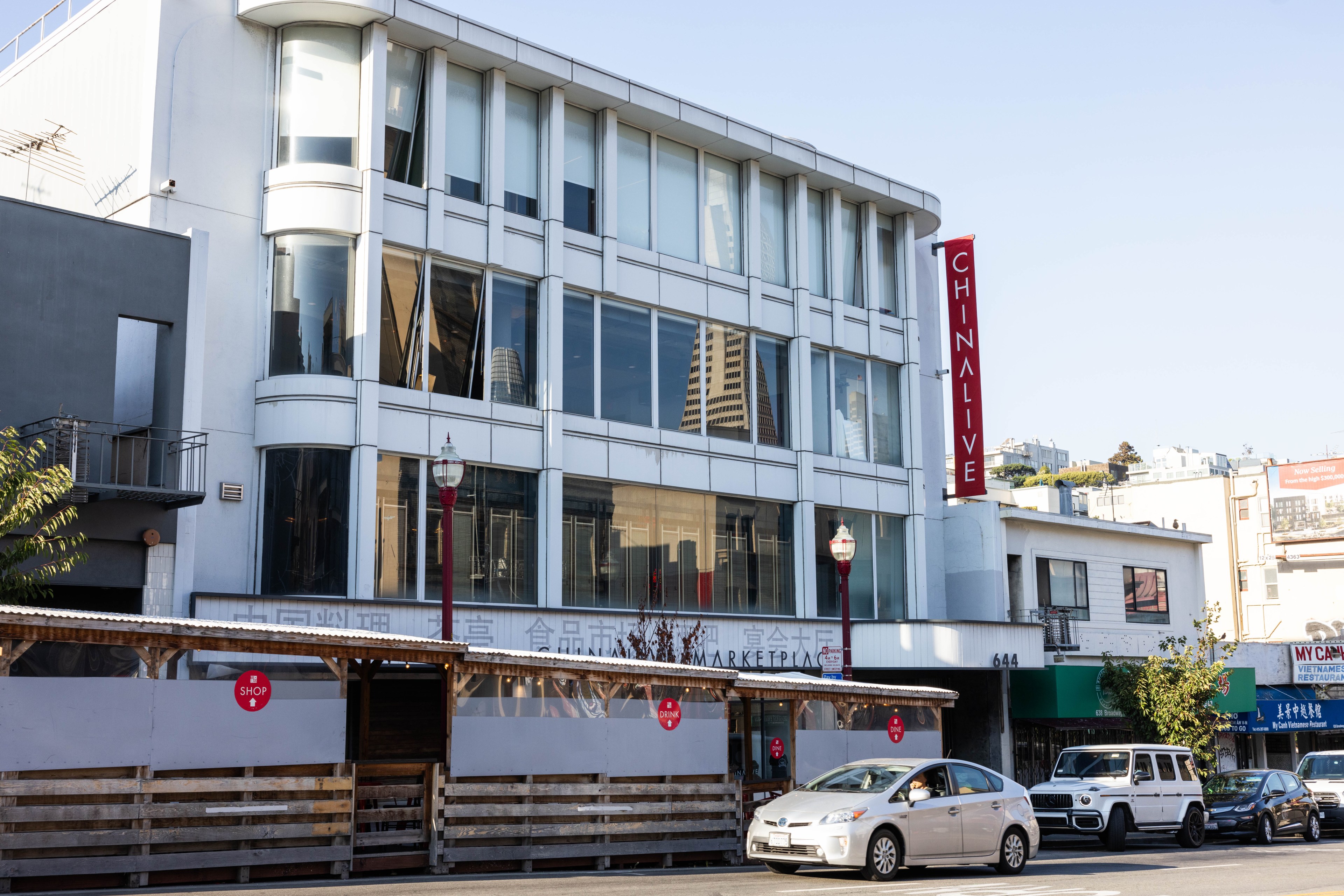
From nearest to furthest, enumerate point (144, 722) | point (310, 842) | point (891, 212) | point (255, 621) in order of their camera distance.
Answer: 1. point (144, 722)
2. point (310, 842)
3. point (255, 621)
4. point (891, 212)

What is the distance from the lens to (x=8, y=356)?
765 inches

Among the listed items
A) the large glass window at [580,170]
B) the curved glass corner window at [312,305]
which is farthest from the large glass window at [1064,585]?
the curved glass corner window at [312,305]

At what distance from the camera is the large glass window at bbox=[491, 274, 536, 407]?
25.8m

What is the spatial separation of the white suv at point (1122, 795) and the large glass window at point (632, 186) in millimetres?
13892

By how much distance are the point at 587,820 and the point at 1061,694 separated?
61.1 feet

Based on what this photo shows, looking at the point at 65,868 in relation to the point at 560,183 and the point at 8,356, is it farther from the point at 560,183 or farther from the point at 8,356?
the point at 560,183

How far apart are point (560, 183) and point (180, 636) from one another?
51.2ft

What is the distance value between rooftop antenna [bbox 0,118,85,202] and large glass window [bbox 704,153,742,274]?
13236 millimetres

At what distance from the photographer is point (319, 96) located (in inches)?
960

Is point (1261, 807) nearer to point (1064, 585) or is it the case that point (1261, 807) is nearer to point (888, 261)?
point (1064, 585)

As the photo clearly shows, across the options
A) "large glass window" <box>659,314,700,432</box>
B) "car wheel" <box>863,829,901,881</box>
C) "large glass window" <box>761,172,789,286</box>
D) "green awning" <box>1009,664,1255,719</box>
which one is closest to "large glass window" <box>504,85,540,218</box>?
"large glass window" <box>659,314,700,432</box>

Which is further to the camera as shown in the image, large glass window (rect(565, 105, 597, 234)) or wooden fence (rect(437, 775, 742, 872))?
large glass window (rect(565, 105, 597, 234))

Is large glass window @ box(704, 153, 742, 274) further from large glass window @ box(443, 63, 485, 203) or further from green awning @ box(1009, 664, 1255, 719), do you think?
green awning @ box(1009, 664, 1255, 719)

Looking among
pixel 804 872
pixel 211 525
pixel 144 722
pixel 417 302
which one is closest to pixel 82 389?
pixel 211 525
